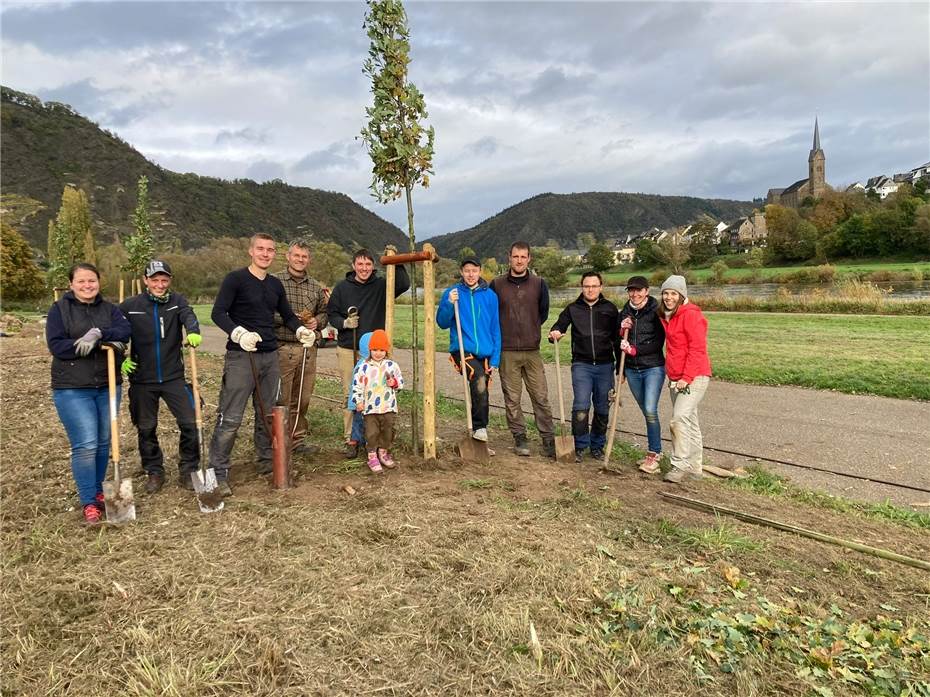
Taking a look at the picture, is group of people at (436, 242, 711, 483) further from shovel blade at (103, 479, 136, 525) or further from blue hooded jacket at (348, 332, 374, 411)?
shovel blade at (103, 479, 136, 525)

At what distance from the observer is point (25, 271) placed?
3981cm

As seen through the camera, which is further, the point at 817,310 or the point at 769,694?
the point at 817,310

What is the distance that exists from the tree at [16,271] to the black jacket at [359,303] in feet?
135

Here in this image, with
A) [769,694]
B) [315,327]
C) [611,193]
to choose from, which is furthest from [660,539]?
[611,193]

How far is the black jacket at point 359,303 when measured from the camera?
21.4 ft

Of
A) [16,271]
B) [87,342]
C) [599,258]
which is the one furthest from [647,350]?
[599,258]

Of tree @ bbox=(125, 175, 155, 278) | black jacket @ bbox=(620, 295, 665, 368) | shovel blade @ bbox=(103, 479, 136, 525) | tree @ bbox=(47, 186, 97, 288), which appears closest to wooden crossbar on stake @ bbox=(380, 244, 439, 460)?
black jacket @ bbox=(620, 295, 665, 368)

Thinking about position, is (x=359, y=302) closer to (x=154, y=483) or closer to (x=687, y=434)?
(x=154, y=483)

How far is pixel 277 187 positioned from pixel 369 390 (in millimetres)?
158143

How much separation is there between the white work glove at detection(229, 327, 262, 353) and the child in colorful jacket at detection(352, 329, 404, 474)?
113 centimetres

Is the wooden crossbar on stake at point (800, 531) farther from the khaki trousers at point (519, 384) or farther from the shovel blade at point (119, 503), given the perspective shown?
the shovel blade at point (119, 503)

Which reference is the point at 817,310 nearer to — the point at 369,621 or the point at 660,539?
the point at 660,539

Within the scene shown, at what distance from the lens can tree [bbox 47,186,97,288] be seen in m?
34.8

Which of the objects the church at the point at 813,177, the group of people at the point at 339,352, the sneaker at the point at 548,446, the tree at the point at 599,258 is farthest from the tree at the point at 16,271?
the church at the point at 813,177
